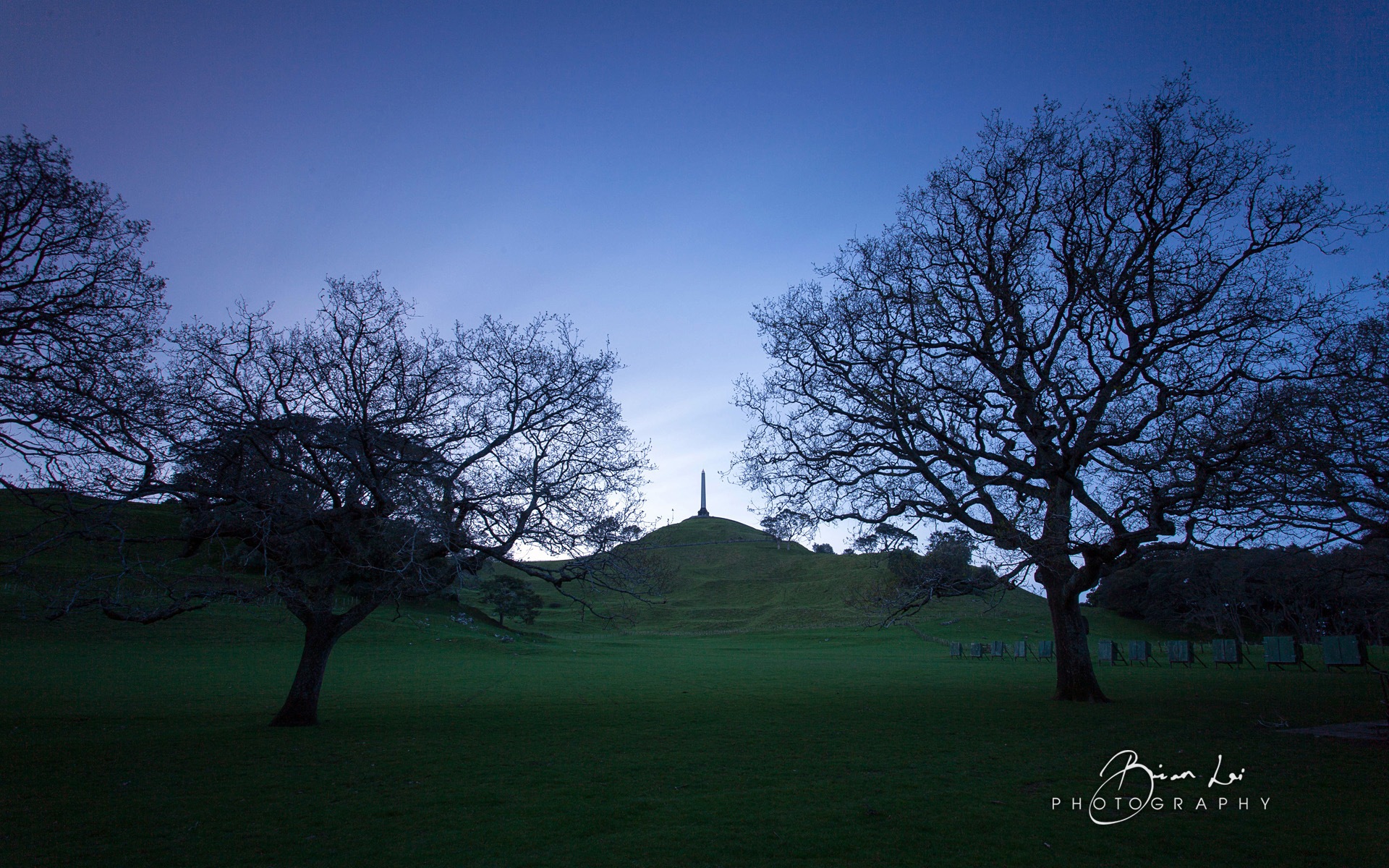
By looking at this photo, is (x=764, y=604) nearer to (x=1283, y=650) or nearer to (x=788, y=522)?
(x=1283, y=650)

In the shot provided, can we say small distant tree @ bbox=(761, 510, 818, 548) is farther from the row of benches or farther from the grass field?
the row of benches

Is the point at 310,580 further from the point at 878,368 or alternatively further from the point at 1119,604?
the point at 1119,604

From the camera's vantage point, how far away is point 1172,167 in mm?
18688

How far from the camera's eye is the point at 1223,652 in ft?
126

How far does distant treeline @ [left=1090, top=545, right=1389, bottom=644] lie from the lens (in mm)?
47312

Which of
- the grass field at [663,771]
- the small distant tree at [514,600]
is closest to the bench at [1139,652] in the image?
the grass field at [663,771]

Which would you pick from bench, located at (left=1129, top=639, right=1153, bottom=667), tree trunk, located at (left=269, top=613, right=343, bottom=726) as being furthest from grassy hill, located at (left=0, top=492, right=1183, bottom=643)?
tree trunk, located at (left=269, top=613, right=343, bottom=726)

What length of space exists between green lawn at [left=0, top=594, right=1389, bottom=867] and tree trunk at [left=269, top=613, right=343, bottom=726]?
0.92 metres

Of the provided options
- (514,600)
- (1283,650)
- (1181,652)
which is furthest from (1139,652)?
(514,600)

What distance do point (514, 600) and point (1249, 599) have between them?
67.2 m

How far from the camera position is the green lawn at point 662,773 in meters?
7.36

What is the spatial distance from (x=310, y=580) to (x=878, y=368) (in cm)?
1538

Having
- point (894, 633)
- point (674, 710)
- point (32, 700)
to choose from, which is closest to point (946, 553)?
point (674, 710)

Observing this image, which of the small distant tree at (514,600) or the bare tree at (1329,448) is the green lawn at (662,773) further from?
the small distant tree at (514,600)
